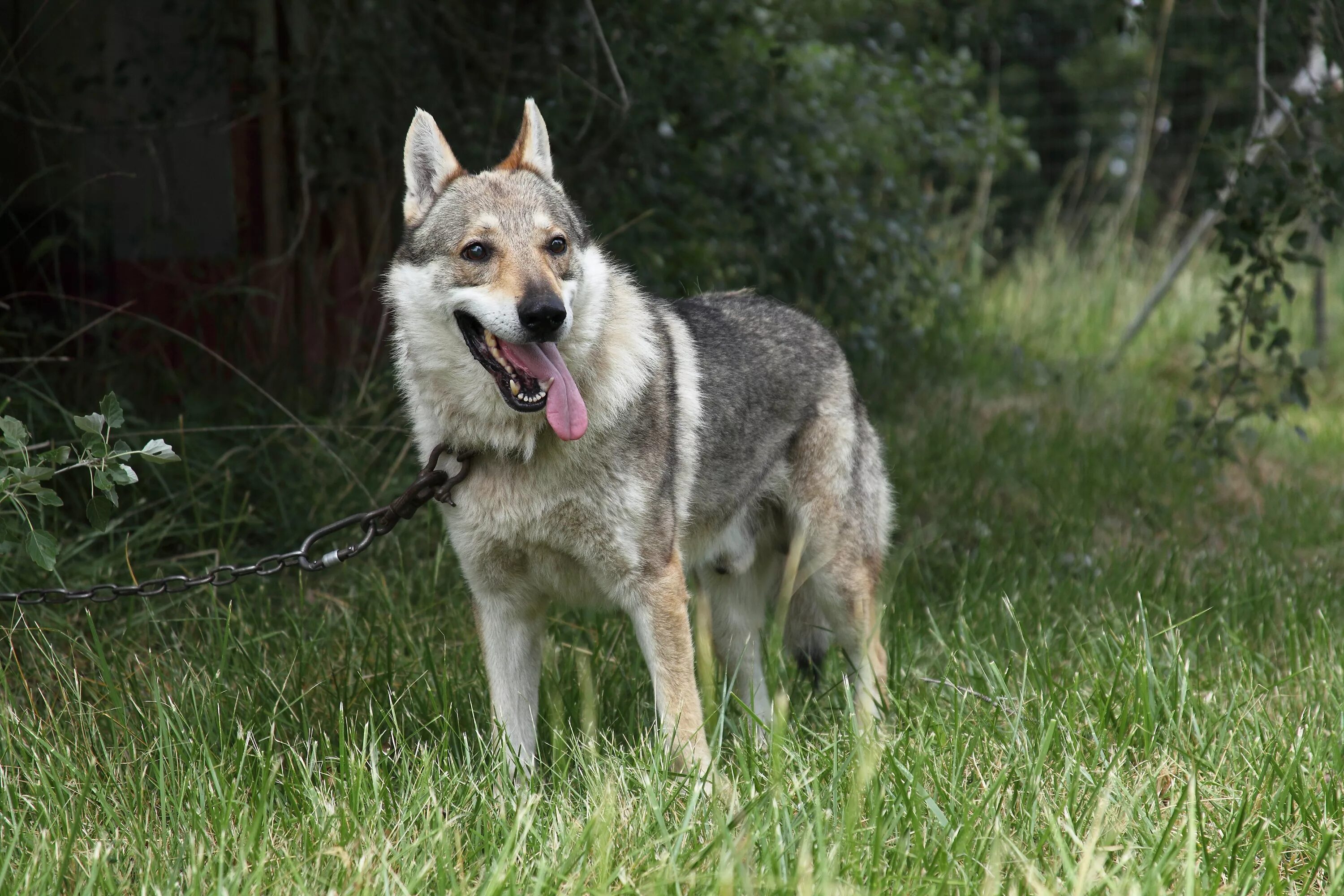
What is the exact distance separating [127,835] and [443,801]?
66 centimetres

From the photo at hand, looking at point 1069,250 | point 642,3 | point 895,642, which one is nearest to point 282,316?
point 642,3

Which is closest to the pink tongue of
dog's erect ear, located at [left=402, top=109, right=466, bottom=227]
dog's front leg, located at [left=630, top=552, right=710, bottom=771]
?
dog's front leg, located at [left=630, top=552, right=710, bottom=771]

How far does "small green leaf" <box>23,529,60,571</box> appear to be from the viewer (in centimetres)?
280

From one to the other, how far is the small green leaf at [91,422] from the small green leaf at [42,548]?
273mm

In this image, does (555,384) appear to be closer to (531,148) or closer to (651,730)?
(531,148)

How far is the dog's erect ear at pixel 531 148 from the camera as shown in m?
3.46

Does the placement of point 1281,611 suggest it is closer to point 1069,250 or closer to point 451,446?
point 451,446

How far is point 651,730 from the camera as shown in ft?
11.1

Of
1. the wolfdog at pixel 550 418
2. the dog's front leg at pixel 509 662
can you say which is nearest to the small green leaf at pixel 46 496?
the wolfdog at pixel 550 418

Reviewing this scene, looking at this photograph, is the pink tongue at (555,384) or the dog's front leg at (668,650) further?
the dog's front leg at (668,650)

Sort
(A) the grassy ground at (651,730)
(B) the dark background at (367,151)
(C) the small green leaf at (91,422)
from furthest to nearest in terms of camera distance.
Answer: (B) the dark background at (367,151)
(C) the small green leaf at (91,422)
(A) the grassy ground at (651,730)

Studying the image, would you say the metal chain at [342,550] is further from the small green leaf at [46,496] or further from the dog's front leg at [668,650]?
the dog's front leg at [668,650]

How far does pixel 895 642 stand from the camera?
3.97 metres

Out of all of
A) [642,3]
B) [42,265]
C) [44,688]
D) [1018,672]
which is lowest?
[44,688]
